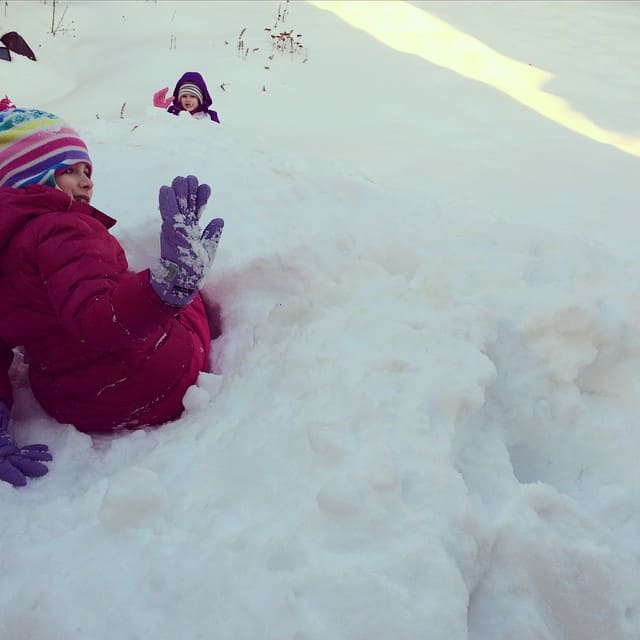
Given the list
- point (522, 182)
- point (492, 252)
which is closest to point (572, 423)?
point (492, 252)

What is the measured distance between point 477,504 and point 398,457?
20 centimetres

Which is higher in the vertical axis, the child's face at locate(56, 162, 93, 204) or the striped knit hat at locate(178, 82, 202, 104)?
the child's face at locate(56, 162, 93, 204)

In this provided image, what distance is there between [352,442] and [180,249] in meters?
0.60

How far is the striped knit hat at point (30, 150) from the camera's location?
5.81 feet

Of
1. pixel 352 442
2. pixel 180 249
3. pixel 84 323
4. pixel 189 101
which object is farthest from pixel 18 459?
pixel 189 101

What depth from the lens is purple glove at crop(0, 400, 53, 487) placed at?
63.7 inches

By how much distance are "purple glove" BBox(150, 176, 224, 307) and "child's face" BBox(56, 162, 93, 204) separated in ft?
1.63

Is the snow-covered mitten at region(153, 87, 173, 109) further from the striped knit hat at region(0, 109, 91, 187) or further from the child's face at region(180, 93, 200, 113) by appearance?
the striped knit hat at region(0, 109, 91, 187)

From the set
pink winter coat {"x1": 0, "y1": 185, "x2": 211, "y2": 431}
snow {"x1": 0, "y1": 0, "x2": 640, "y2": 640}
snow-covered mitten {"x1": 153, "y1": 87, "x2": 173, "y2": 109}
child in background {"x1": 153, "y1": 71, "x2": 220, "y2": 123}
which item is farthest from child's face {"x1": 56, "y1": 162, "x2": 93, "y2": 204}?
snow-covered mitten {"x1": 153, "y1": 87, "x2": 173, "y2": 109}

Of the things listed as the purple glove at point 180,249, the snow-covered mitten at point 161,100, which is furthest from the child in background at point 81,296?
the snow-covered mitten at point 161,100

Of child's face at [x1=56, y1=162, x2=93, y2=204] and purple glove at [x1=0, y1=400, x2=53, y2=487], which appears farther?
child's face at [x1=56, y1=162, x2=93, y2=204]

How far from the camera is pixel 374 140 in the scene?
491 centimetres

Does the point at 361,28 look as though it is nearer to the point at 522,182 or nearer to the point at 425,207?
the point at 522,182

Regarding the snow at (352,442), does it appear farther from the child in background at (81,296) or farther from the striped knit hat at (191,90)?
the striped knit hat at (191,90)
